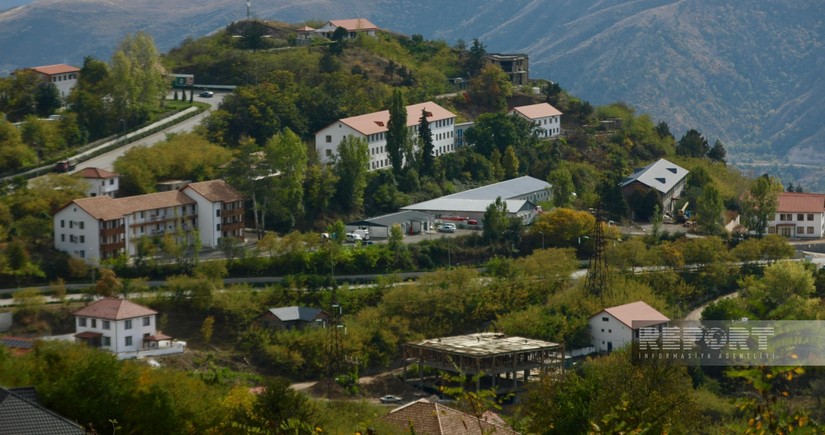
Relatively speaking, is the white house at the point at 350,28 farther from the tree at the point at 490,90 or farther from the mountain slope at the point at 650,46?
the mountain slope at the point at 650,46

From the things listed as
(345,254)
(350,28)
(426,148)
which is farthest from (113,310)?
(350,28)

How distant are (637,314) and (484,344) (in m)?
4.85

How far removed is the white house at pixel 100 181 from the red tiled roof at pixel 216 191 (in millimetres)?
2045

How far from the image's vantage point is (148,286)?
39688 mm

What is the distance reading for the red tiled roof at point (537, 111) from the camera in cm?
5794

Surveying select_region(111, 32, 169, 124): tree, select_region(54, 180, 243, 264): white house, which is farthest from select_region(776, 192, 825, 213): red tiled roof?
select_region(111, 32, 169, 124): tree

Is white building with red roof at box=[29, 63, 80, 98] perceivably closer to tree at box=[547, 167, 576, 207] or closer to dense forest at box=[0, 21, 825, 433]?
dense forest at box=[0, 21, 825, 433]

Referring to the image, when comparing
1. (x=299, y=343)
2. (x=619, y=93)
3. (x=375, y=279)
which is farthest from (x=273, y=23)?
(x=619, y=93)

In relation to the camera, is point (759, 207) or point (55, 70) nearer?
point (759, 207)

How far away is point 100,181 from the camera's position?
43.3m

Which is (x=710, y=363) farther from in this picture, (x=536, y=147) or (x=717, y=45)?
(x=717, y=45)

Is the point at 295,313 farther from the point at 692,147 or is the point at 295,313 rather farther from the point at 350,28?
the point at 350,28

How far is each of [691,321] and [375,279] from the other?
322 inches

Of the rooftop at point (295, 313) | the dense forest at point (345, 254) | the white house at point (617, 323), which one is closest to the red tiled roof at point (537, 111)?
the dense forest at point (345, 254)
